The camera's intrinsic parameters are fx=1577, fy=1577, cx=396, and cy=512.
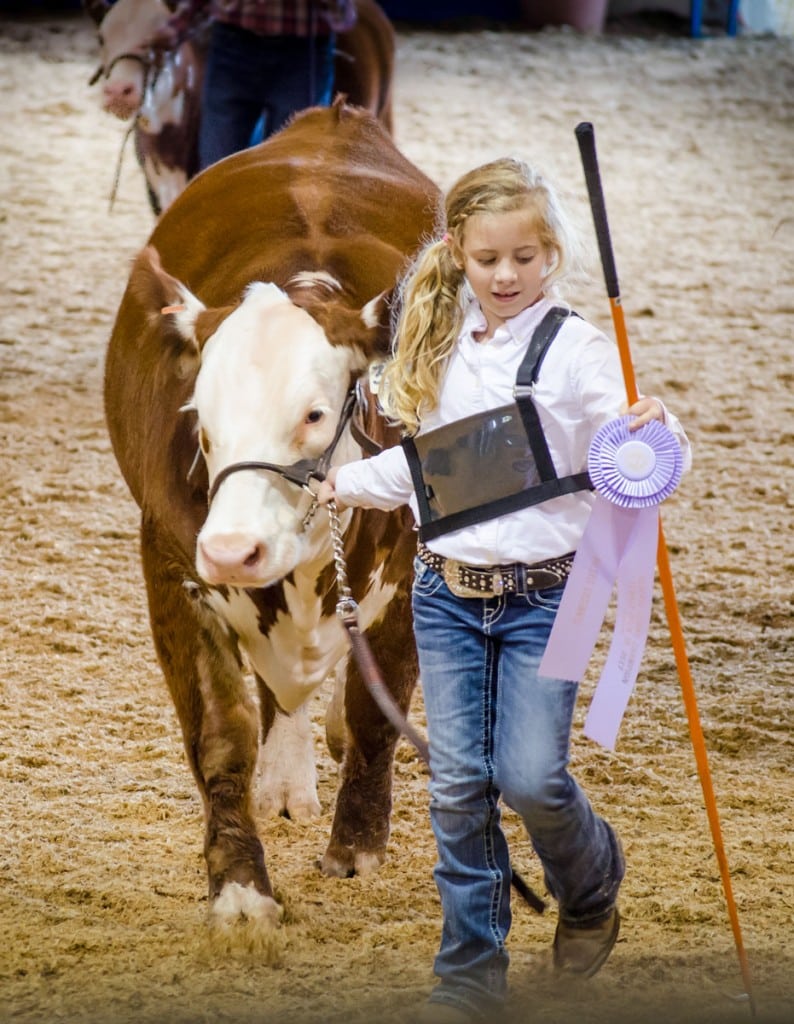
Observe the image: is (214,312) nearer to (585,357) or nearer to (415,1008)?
(585,357)

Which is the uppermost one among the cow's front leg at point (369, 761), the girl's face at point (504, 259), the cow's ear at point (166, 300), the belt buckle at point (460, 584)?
the girl's face at point (504, 259)

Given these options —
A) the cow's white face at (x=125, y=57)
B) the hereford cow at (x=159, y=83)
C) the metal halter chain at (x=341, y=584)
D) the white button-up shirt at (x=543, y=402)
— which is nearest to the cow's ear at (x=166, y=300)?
the metal halter chain at (x=341, y=584)

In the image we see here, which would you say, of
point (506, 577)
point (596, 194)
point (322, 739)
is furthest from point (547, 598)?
point (322, 739)

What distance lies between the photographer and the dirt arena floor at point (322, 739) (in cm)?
261

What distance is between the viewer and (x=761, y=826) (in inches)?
124

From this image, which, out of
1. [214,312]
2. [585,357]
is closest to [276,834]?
[214,312]

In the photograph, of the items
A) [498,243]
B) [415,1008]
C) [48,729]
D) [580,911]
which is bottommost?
[48,729]

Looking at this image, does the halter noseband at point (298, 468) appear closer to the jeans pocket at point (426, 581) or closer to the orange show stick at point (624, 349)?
the jeans pocket at point (426, 581)

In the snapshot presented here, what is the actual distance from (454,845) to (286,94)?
366cm

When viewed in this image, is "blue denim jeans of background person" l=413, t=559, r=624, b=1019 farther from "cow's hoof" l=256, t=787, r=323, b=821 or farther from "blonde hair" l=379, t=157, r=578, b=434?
"cow's hoof" l=256, t=787, r=323, b=821

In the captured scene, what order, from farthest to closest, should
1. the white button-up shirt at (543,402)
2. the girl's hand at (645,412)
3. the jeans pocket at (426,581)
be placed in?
the jeans pocket at (426,581)
the white button-up shirt at (543,402)
the girl's hand at (645,412)

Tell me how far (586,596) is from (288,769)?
1.30 metres

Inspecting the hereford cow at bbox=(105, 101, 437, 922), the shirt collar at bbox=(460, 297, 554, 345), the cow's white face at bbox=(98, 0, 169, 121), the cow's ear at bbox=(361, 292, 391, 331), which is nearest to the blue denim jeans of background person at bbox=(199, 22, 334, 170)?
the cow's white face at bbox=(98, 0, 169, 121)

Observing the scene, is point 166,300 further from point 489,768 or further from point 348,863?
point 348,863
